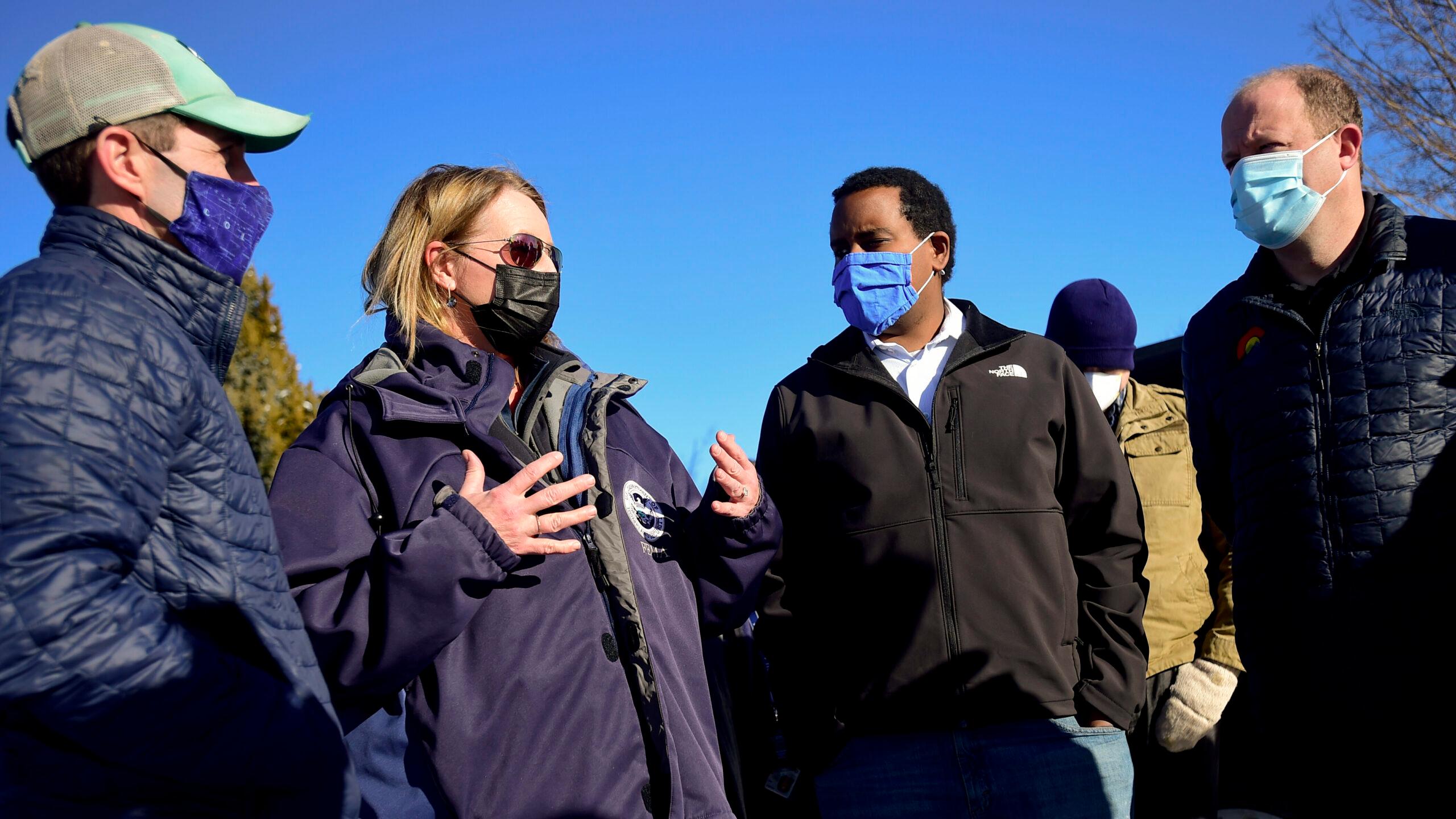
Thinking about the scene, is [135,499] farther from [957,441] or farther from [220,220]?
[957,441]

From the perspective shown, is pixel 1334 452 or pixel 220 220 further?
pixel 1334 452

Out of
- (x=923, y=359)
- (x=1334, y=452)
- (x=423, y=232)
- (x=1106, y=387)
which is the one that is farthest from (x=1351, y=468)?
(x=423, y=232)

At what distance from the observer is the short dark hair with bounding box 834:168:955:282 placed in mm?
4062

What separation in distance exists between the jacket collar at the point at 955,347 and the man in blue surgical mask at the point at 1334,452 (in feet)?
2.17

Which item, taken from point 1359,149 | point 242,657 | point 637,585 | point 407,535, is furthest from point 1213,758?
point 242,657

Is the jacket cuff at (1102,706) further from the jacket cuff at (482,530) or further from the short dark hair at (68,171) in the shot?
the short dark hair at (68,171)

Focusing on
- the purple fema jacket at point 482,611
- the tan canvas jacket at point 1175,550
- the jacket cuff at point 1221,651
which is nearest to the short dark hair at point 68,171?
the purple fema jacket at point 482,611

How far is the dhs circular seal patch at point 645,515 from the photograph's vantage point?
2988 millimetres

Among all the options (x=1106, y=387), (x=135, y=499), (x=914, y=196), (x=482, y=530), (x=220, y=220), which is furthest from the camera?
(x=1106, y=387)

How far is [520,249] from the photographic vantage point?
3373 mm

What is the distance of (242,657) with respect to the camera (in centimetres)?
193

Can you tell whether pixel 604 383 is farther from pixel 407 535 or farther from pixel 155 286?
pixel 155 286

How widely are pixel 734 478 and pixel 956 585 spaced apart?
2.57 ft

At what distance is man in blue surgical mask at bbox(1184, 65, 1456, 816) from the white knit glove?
0.91m
